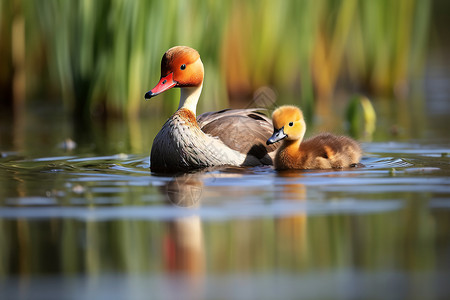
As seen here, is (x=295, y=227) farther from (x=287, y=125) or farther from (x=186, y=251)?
(x=287, y=125)

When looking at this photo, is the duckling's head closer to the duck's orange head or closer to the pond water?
the pond water

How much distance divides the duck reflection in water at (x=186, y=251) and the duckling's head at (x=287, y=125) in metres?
1.65

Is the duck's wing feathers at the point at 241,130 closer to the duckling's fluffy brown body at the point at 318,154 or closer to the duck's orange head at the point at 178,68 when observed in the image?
the duckling's fluffy brown body at the point at 318,154

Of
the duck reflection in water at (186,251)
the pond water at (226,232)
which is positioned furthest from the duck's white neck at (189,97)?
the duck reflection in water at (186,251)

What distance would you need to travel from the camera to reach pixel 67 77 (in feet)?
37.8

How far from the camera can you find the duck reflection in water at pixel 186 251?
3.33 metres

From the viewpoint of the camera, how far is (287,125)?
6801 mm

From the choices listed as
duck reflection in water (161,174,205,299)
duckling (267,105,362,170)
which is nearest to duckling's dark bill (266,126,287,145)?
duckling (267,105,362,170)

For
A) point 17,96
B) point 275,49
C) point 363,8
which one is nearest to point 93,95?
point 17,96

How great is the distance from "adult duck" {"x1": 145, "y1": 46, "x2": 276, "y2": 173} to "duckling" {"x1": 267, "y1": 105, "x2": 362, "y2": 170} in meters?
0.31

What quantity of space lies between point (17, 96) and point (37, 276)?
422 inches

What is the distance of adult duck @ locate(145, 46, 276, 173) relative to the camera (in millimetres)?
6836

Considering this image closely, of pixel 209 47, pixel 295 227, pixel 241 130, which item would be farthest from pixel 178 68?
pixel 209 47

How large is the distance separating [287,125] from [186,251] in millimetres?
3116
